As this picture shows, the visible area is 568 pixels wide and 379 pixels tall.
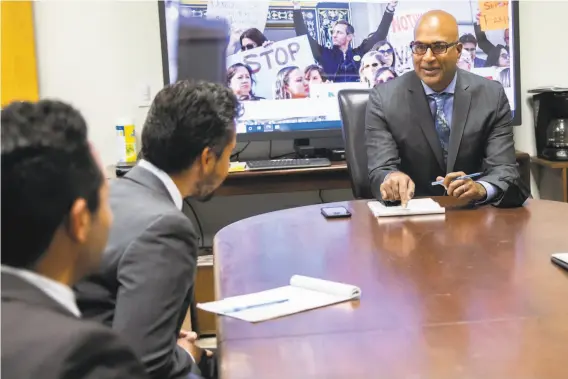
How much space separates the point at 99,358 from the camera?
754mm

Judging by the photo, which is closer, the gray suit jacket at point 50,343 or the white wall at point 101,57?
the gray suit jacket at point 50,343

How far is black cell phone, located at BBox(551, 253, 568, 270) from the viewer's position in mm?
1508

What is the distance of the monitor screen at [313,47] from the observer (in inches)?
132

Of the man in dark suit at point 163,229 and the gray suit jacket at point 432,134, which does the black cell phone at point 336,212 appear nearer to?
the gray suit jacket at point 432,134

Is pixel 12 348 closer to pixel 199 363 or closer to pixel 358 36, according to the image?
pixel 199 363

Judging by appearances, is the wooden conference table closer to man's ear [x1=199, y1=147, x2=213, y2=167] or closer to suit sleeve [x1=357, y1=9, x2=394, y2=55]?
man's ear [x1=199, y1=147, x2=213, y2=167]

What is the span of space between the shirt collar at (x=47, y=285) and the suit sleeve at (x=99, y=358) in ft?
0.26

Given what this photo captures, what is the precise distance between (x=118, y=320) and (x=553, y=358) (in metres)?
0.73

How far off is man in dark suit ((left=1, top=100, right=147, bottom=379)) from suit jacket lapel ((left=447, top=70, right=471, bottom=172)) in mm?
1918

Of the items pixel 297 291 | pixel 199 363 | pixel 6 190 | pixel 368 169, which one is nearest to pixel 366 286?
pixel 297 291

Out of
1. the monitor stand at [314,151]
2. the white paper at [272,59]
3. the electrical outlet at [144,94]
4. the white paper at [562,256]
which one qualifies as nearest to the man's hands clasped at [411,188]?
the white paper at [562,256]

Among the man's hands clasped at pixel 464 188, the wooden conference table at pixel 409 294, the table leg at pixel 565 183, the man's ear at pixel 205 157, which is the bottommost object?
the table leg at pixel 565 183

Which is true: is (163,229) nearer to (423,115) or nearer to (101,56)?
(423,115)

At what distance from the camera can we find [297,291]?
1.42 metres
